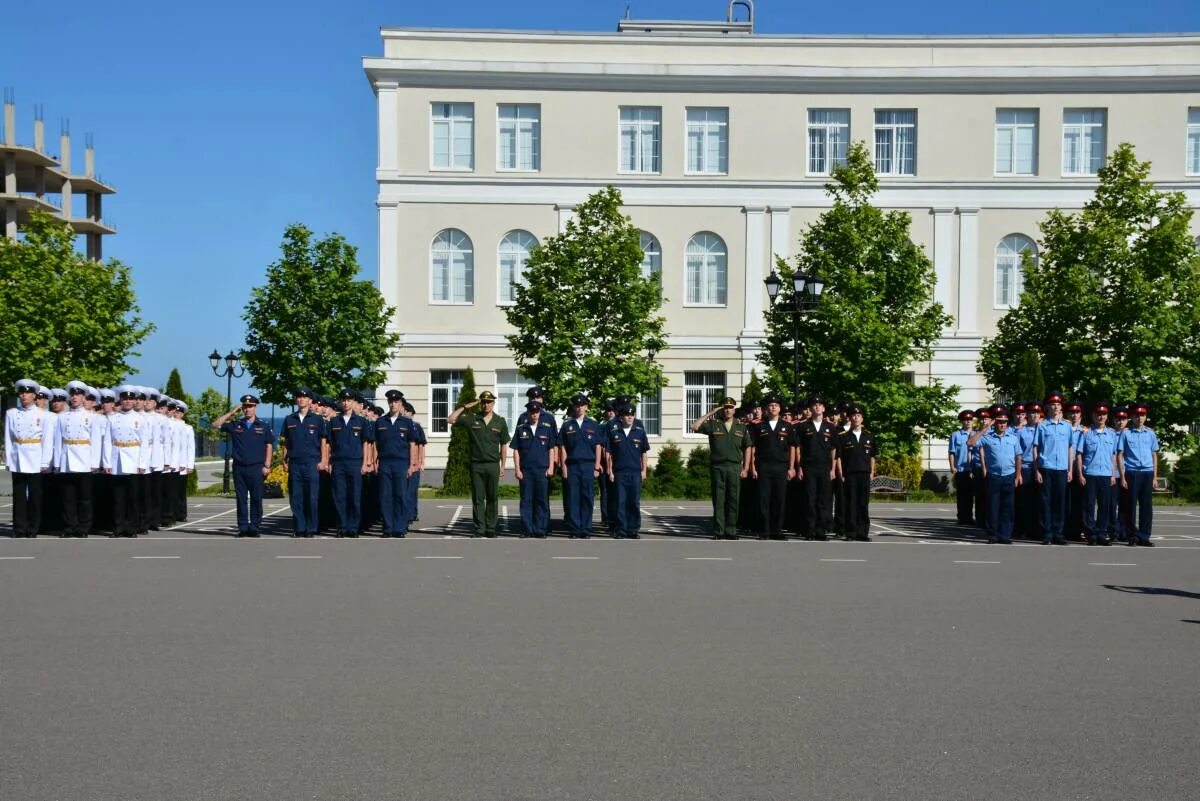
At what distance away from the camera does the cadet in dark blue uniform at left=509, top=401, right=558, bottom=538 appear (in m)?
19.1

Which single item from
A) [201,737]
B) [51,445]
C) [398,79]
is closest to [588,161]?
[398,79]

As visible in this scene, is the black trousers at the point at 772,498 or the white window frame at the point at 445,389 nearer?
the black trousers at the point at 772,498

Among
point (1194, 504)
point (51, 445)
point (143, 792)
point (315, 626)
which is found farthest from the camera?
point (1194, 504)

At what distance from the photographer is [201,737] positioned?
646 cm

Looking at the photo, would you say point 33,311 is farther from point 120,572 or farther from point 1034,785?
point 1034,785

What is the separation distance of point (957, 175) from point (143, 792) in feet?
136

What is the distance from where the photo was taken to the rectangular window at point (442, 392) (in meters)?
43.0

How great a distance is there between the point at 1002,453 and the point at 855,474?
2282 millimetres

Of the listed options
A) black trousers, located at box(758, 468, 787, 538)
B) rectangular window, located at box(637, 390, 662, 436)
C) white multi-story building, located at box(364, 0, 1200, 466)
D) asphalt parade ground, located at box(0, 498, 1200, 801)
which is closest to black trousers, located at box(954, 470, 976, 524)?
black trousers, located at box(758, 468, 787, 538)

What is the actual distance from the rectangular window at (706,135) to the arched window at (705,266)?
2.37 m

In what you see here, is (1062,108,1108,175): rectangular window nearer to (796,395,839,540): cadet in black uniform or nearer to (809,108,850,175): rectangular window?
(809,108,850,175): rectangular window

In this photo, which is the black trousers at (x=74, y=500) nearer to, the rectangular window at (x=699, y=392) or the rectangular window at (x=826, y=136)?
the rectangular window at (x=699, y=392)

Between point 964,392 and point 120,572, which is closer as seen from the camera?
point 120,572

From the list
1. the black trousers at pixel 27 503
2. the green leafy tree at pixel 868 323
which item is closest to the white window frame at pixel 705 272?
the green leafy tree at pixel 868 323
